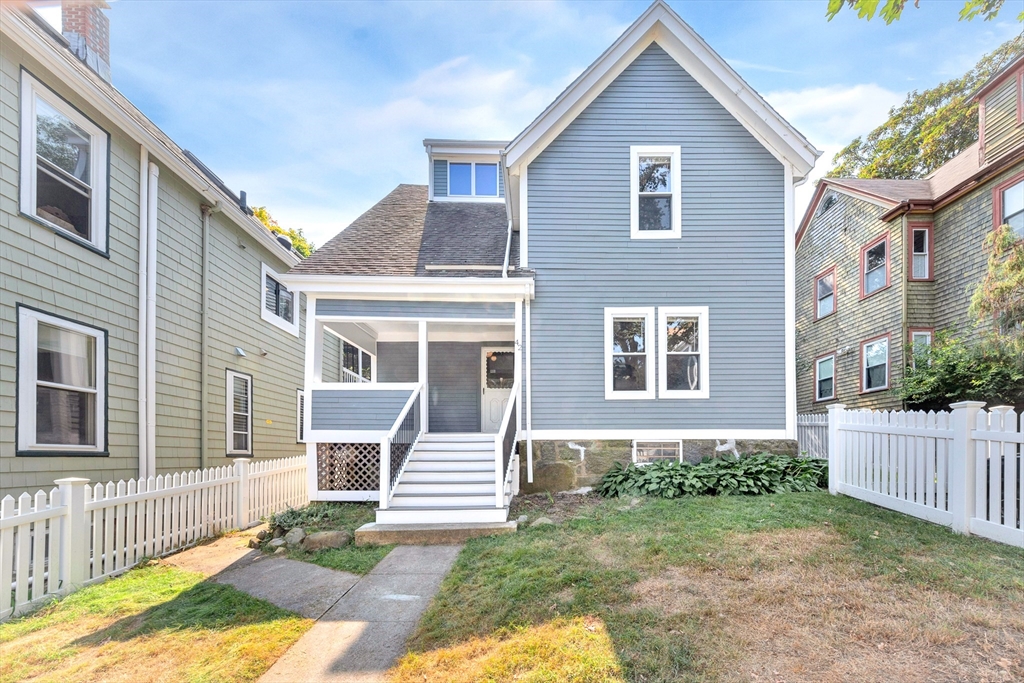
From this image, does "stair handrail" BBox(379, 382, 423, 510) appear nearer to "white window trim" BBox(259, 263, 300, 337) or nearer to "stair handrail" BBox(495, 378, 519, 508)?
"stair handrail" BBox(495, 378, 519, 508)

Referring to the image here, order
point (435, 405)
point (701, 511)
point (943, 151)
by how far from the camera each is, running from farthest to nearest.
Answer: point (943, 151) → point (435, 405) → point (701, 511)

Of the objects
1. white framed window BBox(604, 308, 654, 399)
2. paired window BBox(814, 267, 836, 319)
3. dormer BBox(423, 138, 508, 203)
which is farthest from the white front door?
paired window BBox(814, 267, 836, 319)

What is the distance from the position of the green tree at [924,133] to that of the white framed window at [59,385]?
26903 mm

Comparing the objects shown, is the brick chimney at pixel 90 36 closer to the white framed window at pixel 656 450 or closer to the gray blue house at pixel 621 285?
the gray blue house at pixel 621 285

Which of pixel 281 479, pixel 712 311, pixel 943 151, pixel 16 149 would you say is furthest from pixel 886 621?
pixel 943 151

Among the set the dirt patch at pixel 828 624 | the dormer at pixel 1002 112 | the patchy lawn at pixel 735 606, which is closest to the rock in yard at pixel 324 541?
the patchy lawn at pixel 735 606

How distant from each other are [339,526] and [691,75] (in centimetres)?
956

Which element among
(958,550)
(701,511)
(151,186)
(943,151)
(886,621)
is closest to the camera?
(886,621)

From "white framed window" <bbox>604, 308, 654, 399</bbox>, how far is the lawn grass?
4528mm

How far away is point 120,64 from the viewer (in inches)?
382

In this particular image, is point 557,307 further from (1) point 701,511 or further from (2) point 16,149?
(2) point 16,149

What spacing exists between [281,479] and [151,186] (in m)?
5.24

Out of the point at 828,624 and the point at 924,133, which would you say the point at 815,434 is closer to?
the point at 828,624

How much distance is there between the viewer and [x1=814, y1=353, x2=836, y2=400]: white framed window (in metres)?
16.3
